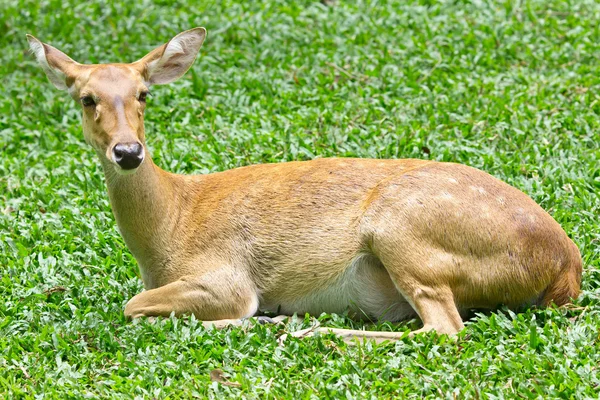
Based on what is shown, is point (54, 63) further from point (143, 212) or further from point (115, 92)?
point (143, 212)

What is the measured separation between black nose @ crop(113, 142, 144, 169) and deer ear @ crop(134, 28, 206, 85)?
90 centimetres

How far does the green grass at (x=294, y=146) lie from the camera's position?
5660mm

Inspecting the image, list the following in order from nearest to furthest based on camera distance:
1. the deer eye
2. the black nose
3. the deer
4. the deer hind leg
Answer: the black nose, the deer hind leg, the deer, the deer eye

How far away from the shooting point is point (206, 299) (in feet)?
21.6

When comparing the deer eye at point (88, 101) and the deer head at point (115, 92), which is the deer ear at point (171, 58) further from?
the deer eye at point (88, 101)

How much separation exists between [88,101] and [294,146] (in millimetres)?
2762

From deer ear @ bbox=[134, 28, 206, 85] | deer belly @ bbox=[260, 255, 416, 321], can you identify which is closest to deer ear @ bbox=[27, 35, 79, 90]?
deer ear @ bbox=[134, 28, 206, 85]

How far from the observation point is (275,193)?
690 cm

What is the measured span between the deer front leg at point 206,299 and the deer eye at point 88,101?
1.24 m

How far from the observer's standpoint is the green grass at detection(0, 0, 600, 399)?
223 inches

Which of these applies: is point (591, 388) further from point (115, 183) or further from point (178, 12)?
point (178, 12)

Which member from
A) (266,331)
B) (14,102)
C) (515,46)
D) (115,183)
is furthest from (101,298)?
(515,46)

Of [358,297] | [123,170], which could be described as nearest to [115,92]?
[123,170]

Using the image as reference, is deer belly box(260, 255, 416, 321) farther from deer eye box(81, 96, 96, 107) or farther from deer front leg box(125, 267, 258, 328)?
deer eye box(81, 96, 96, 107)
